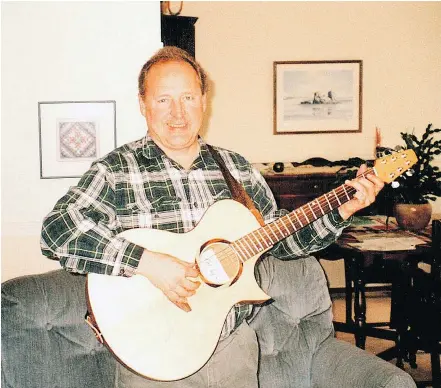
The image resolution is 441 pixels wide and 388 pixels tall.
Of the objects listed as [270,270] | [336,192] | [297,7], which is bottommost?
[270,270]

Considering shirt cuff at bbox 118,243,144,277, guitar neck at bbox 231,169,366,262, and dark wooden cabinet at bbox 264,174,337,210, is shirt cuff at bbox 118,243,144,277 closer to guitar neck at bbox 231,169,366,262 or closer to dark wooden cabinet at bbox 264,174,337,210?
guitar neck at bbox 231,169,366,262

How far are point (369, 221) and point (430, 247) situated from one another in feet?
2.71

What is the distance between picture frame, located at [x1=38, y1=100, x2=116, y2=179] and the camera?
8.11 ft

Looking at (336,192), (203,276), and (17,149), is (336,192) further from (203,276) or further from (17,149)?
(17,149)

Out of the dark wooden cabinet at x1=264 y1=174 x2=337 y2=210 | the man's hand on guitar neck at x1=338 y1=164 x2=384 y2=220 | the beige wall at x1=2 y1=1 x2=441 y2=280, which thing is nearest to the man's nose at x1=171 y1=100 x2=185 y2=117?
the man's hand on guitar neck at x1=338 y1=164 x2=384 y2=220

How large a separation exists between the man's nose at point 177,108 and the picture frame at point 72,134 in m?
0.94

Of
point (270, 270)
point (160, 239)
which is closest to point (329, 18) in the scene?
point (270, 270)

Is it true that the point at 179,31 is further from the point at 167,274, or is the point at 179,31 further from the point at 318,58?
the point at 167,274

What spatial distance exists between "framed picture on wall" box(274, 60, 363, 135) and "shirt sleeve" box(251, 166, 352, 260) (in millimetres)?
3213

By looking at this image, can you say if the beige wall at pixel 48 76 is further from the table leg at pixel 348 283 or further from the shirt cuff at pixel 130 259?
the table leg at pixel 348 283

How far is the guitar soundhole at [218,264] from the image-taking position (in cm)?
153

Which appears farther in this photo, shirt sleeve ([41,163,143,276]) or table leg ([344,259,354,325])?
table leg ([344,259,354,325])

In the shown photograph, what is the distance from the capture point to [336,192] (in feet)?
5.28

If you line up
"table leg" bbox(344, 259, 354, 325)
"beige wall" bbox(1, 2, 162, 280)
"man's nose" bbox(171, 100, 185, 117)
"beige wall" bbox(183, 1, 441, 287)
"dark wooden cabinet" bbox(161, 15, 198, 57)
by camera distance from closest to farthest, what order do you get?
"man's nose" bbox(171, 100, 185, 117)
"beige wall" bbox(1, 2, 162, 280)
"table leg" bbox(344, 259, 354, 325)
"dark wooden cabinet" bbox(161, 15, 198, 57)
"beige wall" bbox(183, 1, 441, 287)
